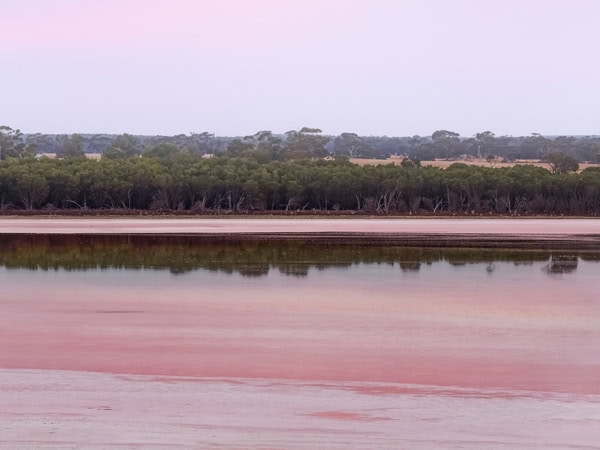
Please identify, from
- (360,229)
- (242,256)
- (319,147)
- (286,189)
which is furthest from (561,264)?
(319,147)

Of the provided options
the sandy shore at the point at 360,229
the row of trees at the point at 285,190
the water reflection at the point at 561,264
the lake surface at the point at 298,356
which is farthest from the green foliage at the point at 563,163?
the lake surface at the point at 298,356

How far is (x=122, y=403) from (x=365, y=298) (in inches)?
441

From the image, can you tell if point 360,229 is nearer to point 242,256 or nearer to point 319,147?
point 242,256

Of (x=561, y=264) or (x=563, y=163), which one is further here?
(x=563, y=163)

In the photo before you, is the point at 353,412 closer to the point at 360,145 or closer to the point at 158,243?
the point at 158,243

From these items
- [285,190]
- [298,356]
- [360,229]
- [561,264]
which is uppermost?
[298,356]

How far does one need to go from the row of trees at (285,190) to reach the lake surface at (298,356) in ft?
123

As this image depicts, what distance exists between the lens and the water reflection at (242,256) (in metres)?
29.8

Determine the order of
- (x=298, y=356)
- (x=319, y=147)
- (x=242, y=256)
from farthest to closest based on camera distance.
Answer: (x=319, y=147)
(x=242, y=256)
(x=298, y=356)

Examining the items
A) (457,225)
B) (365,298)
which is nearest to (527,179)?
(457,225)

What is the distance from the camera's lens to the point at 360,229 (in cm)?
4866

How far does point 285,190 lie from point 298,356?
177 ft

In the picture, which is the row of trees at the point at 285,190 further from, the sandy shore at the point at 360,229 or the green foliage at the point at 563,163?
the green foliage at the point at 563,163

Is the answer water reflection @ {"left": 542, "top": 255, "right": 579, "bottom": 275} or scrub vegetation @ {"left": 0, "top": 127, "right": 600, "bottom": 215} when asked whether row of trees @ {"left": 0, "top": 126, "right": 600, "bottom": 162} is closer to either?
scrub vegetation @ {"left": 0, "top": 127, "right": 600, "bottom": 215}
